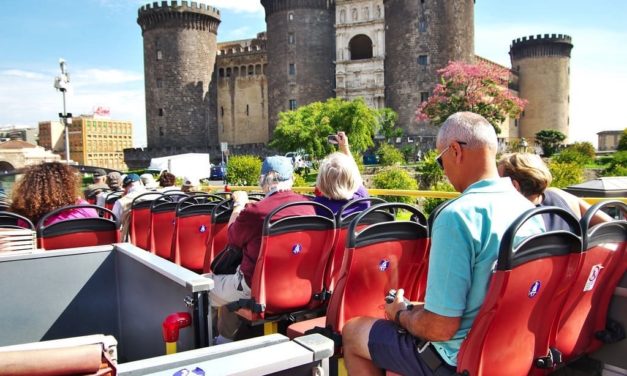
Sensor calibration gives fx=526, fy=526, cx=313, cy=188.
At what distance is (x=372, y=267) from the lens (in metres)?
2.79

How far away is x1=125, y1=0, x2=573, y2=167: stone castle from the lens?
39688mm

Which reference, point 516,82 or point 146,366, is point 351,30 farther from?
point 146,366

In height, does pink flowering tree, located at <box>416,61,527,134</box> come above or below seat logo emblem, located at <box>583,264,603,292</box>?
above

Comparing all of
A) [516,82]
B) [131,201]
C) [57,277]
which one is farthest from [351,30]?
[57,277]

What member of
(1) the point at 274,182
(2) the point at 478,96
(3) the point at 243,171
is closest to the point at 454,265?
(1) the point at 274,182

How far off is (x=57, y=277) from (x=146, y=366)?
169 cm

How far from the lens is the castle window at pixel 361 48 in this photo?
46.7 metres

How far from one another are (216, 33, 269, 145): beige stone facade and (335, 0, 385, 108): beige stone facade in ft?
32.3

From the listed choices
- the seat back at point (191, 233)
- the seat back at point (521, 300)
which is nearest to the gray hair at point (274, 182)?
the seat back at point (191, 233)

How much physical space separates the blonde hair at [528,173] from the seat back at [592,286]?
32.5 inches

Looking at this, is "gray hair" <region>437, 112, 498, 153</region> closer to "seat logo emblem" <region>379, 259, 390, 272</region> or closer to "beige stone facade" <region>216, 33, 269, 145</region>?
"seat logo emblem" <region>379, 259, 390, 272</region>

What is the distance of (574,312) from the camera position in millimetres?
2527

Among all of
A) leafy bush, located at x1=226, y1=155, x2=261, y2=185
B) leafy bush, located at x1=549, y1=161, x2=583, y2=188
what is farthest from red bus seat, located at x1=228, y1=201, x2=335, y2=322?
leafy bush, located at x1=226, y1=155, x2=261, y2=185

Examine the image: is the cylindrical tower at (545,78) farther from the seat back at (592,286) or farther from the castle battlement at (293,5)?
the seat back at (592,286)
